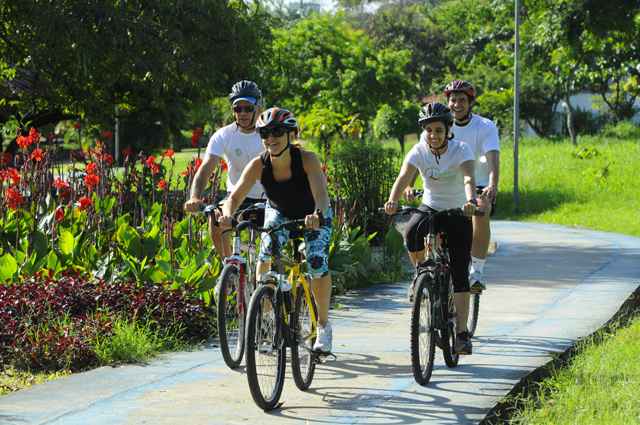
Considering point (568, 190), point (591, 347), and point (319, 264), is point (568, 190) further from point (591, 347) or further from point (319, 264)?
point (319, 264)

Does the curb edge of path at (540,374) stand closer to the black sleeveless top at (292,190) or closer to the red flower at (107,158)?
the black sleeveless top at (292,190)

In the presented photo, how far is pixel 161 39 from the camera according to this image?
14.8 meters

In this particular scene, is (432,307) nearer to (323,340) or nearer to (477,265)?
(323,340)

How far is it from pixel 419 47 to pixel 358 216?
55901 millimetres

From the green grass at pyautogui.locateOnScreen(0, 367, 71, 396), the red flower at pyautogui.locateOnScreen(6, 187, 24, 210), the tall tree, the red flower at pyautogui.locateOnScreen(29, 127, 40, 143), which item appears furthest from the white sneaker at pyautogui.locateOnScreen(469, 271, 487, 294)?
the tall tree

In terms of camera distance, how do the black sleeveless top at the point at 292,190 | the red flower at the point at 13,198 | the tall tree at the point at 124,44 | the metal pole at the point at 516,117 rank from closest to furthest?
the black sleeveless top at the point at 292,190 → the red flower at the point at 13,198 → the tall tree at the point at 124,44 → the metal pole at the point at 516,117

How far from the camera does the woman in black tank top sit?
6.64m

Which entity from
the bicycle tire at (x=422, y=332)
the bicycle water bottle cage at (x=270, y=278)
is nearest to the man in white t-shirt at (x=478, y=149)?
the bicycle tire at (x=422, y=332)

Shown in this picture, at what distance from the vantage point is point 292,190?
22.5 ft

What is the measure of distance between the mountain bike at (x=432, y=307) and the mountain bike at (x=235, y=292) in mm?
952

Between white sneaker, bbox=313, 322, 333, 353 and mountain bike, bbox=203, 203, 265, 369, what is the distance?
0.49 m

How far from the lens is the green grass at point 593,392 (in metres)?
6.16

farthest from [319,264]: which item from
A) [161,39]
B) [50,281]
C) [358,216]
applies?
[161,39]

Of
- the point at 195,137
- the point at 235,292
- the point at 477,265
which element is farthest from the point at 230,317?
the point at 195,137
